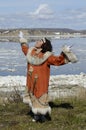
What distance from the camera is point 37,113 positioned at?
8727 millimetres

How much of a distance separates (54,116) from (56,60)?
1.31 meters

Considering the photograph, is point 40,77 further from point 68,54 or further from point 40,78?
point 68,54

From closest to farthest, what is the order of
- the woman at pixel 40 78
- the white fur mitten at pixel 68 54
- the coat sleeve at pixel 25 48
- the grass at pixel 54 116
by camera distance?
the white fur mitten at pixel 68 54, the grass at pixel 54 116, the woman at pixel 40 78, the coat sleeve at pixel 25 48

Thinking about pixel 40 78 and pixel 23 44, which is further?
pixel 23 44

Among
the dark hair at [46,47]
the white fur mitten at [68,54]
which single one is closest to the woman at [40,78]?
the dark hair at [46,47]

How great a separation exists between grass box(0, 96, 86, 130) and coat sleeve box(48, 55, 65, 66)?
106 centimetres

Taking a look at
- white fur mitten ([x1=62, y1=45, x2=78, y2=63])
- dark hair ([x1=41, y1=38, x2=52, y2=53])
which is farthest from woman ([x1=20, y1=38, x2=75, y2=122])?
white fur mitten ([x1=62, y1=45, x2=78, y2=63])

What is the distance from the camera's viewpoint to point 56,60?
8.52 metres

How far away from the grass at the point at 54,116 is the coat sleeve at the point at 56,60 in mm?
1064

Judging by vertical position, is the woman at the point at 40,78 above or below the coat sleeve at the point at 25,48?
below

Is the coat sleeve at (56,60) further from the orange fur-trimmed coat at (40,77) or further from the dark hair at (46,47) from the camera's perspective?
the dark hair at (46,47)

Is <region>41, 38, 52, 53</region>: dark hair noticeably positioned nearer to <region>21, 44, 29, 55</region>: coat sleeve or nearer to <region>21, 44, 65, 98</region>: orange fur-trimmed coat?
<region>21, 44, 65, 98</region>: orange fur-trimmed coat

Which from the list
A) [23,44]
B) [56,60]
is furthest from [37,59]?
[23,44]

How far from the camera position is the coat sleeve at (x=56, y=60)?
8461 mm
